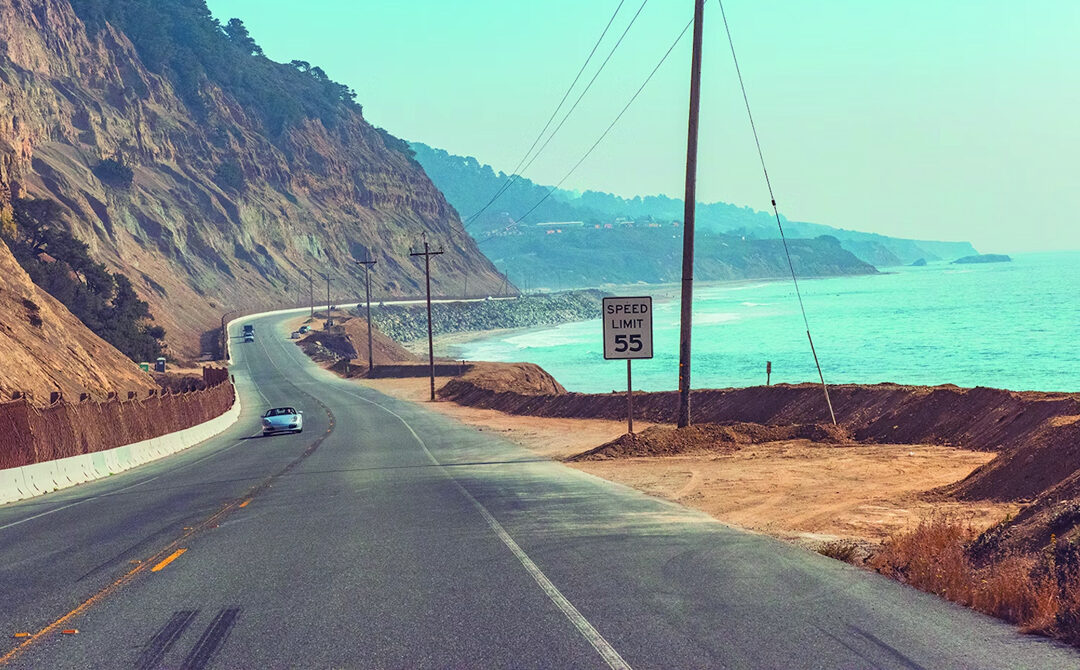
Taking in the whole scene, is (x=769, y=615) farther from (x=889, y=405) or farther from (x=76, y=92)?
(x=76, y=92)

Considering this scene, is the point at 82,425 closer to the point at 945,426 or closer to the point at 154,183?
the point at 945,426

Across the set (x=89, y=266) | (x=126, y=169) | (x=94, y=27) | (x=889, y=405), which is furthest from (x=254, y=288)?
(x=889, y=405)

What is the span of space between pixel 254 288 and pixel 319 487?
499 feet

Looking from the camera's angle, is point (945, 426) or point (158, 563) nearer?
point (158, 563)

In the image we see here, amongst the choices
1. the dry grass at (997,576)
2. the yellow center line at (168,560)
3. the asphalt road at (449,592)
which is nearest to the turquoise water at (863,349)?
the asphalt road at (449,592)

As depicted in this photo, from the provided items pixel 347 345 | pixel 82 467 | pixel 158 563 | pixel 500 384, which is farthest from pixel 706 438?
pixel 347 345

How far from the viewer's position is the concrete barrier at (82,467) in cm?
2250

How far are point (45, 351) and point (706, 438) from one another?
36127 millimetres

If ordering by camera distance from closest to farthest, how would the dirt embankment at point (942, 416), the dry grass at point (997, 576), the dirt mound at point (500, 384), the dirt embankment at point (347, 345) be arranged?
the dry grass at point (997, 576) < the dirt embankment at point (942, 416) < the dirt mound at point (500, 384) < the dirt embankment at point (347, 345)

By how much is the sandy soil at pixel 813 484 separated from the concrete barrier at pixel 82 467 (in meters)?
12.1

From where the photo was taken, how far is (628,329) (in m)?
26.6

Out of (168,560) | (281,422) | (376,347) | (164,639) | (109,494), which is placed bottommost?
(376,347)

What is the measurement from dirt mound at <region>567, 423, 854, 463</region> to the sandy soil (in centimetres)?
61

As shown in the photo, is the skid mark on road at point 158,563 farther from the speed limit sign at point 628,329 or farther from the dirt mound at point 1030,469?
the dirt mound at point 1030,469
